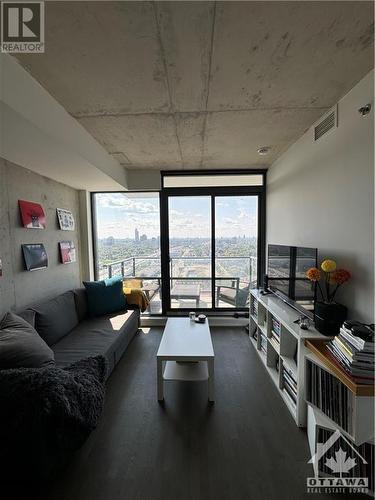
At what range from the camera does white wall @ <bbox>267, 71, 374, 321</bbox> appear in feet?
4.96

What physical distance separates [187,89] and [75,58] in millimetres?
748

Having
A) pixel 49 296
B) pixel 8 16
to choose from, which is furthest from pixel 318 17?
pixel 49 296

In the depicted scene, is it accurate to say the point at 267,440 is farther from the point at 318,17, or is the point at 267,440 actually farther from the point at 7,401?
the point at 318,17

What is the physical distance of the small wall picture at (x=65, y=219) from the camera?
2.97m

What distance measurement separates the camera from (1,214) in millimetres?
2064

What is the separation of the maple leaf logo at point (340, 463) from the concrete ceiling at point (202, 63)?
2421 millimetres

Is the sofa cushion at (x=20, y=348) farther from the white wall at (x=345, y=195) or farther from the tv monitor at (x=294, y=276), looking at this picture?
the white wall at (x=345, y=195)

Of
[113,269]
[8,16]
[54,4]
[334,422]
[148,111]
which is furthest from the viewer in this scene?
[113,269]

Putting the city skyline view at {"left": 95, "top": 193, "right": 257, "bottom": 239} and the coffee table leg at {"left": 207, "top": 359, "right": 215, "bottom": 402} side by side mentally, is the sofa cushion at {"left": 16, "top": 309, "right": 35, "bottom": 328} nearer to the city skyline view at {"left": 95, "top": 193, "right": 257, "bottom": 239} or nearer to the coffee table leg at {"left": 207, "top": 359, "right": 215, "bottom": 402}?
the coffee table leg at {"left": 207, "top": 359, "right": 215, "bottom": 402}

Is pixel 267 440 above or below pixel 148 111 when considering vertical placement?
below

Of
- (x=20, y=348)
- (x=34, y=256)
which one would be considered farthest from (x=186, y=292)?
(x=20, y=348)

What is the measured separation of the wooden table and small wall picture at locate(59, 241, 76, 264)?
1.68 m

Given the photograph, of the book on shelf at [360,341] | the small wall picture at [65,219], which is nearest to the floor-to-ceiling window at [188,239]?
the small wall picture at [65,219]

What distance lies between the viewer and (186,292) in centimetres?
382
